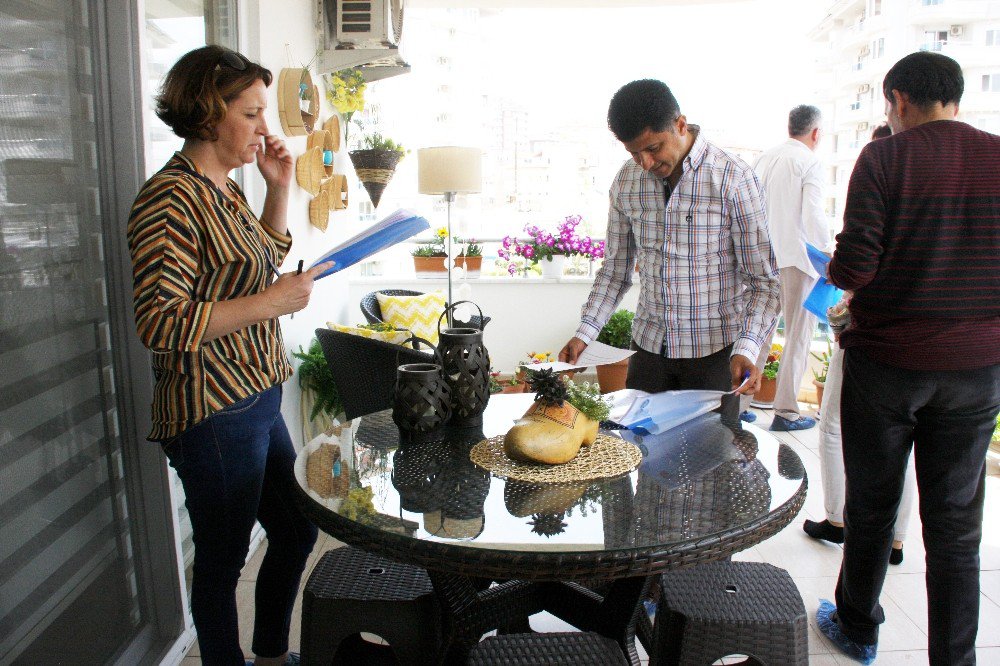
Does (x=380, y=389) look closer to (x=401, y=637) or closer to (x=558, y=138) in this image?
(x=401, y=637)

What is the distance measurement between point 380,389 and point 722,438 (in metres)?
1.57

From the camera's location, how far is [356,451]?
1.51 meters

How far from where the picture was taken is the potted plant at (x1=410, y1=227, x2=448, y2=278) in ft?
17.3

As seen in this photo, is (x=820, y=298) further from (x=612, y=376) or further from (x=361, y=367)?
(x=612, y=376)

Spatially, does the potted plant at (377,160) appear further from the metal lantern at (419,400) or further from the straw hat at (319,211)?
the metal lantern at (419,400)

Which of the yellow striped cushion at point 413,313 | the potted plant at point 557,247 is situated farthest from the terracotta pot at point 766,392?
the yellow striped cushion at point 413,313

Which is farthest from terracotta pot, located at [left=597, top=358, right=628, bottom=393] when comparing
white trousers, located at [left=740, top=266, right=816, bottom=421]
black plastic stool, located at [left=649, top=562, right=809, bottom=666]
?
black plastic stool, located at [left=649, top=562, right=809, bottom=666]

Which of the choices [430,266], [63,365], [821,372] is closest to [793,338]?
[821,372]

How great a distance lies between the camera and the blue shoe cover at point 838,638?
200 centimetres

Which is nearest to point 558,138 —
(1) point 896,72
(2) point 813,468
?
(2) point 813,468

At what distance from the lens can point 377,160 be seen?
12.5ft

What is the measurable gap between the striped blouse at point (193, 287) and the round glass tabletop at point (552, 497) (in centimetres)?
23

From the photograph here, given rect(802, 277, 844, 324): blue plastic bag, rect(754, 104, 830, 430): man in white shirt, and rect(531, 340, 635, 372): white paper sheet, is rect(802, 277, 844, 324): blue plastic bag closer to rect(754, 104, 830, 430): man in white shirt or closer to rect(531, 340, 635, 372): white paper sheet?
rect(531, 340, 635, 372): white paper sheet

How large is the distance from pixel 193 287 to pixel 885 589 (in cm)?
236
